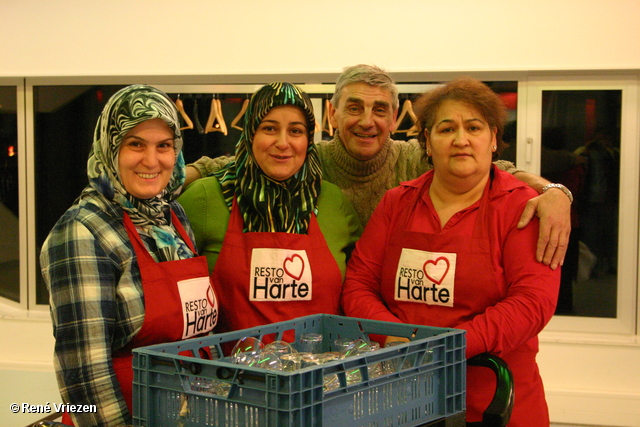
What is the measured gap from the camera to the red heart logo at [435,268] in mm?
1752

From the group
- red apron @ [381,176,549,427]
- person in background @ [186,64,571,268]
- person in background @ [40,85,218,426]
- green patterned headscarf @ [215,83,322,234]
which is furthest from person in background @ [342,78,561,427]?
person in background @ [40,85,218,426]

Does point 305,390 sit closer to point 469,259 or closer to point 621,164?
point 469,259

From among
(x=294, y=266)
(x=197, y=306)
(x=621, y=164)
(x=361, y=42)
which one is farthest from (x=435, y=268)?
(x=621, y=164)

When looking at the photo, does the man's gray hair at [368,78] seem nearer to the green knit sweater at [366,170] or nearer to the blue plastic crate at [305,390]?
the green knit sweater at [366,170]

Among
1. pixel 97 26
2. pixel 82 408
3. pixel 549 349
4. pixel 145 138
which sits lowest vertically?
pixel 549 349

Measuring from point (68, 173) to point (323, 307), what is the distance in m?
3.41

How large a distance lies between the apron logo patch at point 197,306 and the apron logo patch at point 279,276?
0.17 meters

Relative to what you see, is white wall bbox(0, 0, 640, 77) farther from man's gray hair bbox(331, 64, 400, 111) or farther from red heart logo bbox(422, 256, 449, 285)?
red heart logo bbox(422, 256, 449, 285)

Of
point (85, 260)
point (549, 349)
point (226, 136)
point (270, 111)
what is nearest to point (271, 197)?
point (270, 111)

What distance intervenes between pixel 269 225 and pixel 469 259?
2.12 feet

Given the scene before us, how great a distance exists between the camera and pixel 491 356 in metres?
1.55

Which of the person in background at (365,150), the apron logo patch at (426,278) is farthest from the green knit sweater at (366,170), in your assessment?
the apron logo patch at (426,278)

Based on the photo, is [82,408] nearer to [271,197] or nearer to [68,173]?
[271,197]

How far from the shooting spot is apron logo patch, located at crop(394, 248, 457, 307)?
1746 millimetres
